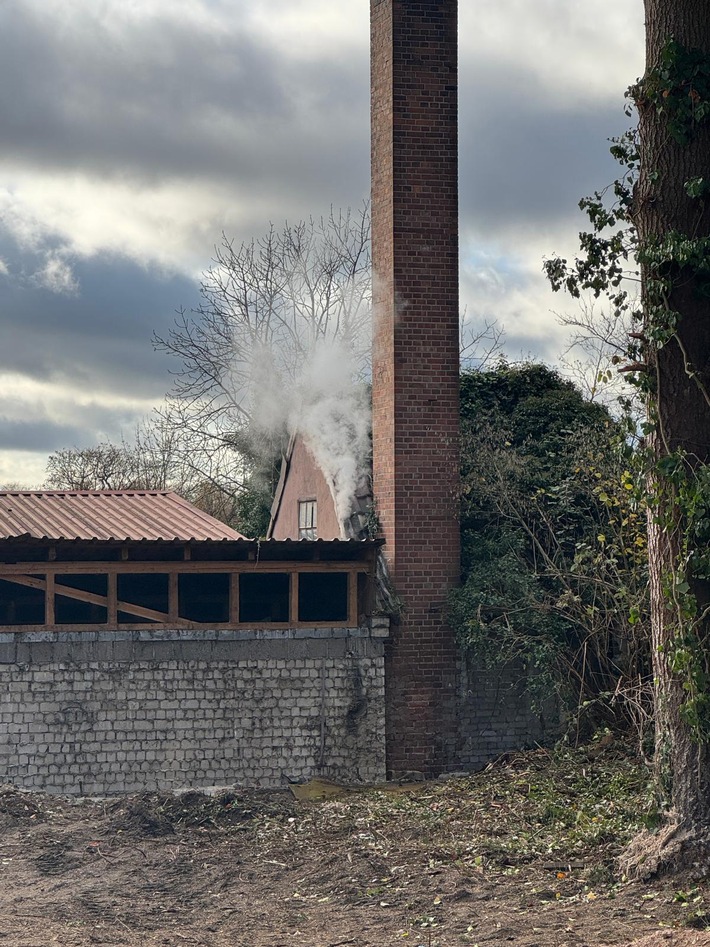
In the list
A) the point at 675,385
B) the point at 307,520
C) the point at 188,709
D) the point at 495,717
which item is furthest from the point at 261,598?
the point at 675,385

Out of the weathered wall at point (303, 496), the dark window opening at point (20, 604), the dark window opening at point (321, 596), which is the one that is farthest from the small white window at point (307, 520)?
the dark window opening at point (20, 604)

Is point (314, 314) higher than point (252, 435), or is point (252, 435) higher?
point (314, 314)

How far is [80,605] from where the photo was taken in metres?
16.4

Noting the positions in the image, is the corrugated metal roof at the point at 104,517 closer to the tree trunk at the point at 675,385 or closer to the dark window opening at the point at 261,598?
the dark window opening at the point at 261,598

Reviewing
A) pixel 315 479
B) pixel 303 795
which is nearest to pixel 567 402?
pixel 315 479

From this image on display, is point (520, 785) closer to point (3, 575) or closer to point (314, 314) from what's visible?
point (3, 575)

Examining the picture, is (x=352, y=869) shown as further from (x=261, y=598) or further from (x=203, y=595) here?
(x=261, y=598)

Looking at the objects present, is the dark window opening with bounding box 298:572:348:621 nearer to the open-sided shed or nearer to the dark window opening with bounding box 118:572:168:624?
the open-sided shed

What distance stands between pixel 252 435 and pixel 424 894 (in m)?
22.5

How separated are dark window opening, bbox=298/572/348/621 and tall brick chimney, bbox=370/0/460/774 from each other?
100 cm

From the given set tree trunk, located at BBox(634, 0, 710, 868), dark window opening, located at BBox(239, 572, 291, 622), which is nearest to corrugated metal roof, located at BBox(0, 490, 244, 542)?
dark window opening, located at BBox(239, 572, 291, 622)

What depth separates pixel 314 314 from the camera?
112 ft

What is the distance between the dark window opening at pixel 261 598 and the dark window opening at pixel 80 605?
1.97m

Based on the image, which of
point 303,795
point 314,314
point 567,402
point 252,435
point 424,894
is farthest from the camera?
point 314,314
